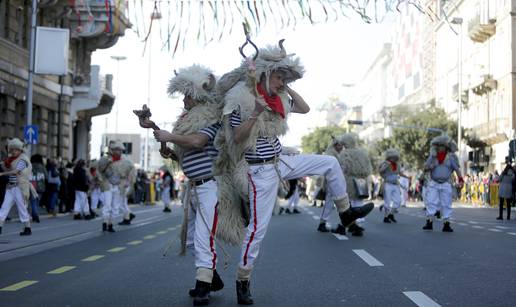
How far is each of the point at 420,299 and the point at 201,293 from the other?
5.66 feet

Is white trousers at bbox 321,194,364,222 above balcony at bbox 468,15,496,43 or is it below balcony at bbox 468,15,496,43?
below

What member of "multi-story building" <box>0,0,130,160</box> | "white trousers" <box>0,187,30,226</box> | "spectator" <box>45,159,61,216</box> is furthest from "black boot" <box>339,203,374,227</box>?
"spectator" <box>45,159,61,216</box>

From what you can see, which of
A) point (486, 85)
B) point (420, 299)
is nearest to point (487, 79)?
point (486, 85)

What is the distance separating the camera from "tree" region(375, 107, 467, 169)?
61.6 metres

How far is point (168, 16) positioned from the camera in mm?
6746

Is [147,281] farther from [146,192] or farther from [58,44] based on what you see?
[146,192]

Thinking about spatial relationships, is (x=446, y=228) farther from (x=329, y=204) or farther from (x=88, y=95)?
(x=88, y=95)

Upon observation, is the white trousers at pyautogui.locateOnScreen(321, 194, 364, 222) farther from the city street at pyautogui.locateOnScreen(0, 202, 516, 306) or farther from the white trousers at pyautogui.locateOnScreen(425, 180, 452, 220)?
the white trousers at pyautogui.locateOnScreen(425, 180, 452, 220)

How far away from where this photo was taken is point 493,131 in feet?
175

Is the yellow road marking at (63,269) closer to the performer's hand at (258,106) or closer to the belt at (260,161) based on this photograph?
the belt at (260,161)

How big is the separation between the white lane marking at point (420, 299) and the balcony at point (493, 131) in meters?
45.6

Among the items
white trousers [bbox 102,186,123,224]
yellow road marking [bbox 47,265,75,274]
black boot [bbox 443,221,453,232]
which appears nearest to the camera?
yellow road marking [bbox 47,265,75,274]

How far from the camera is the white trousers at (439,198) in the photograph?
48.8ft

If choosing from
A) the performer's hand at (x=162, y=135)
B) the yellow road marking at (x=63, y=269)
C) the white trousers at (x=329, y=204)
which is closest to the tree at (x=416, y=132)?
the white trousers at (x=329, y=204)
